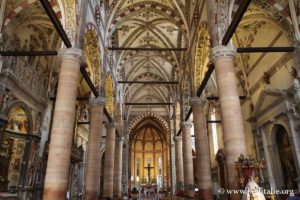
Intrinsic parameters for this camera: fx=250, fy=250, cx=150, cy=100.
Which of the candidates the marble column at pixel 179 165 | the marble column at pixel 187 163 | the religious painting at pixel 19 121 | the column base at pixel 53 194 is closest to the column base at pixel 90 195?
the column base at pixel 53 194

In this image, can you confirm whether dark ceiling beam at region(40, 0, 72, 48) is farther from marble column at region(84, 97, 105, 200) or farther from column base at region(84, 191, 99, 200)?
column base at region(84, 191, 99, 200)

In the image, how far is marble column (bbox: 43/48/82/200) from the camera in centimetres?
765

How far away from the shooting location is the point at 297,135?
452 inches

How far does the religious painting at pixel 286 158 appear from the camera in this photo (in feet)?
40.3

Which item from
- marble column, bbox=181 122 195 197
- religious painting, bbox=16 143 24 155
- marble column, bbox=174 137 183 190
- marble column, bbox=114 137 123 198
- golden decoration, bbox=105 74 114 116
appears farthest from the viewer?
marble column, bbox=174 137 183 190

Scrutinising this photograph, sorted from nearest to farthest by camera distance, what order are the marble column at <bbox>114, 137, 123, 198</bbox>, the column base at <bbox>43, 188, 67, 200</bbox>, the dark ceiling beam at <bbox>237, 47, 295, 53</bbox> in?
the column base at <bbox>43, 188, 67, 200</bbox>, the dark ceiling beam at <bbox>237, 47, 295, 53</bbox>, the marble column at <bbox>114, 137, 123, 198</bbox>

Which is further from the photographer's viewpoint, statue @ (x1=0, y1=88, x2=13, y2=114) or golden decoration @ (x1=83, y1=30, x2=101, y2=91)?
golden decoration @ (x1=83, y1=30, x2=101, y2=91)

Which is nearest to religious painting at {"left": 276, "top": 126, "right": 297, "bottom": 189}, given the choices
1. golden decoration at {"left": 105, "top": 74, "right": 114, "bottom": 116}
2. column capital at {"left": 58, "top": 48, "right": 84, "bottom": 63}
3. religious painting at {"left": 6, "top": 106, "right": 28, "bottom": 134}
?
column capital at {"left": 58, "top": 48, "right": 84, "bottom": 63}

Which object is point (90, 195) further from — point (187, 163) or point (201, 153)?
point (187, 163)

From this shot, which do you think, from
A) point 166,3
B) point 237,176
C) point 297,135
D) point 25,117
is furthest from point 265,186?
point 25,117

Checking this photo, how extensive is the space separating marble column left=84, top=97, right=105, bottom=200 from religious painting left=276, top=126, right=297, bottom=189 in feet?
31.6

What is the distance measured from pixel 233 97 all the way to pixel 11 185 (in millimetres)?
13040

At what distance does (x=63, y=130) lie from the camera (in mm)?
8234

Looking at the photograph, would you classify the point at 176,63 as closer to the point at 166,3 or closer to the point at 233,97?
the point at 166,3
